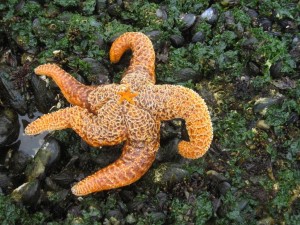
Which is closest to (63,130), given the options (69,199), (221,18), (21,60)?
(69,199)

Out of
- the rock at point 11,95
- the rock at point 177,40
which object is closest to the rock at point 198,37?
the rock at point 177,40

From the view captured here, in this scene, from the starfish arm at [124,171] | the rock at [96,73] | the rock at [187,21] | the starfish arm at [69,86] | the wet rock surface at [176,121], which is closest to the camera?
the starfish arm at [124,171]

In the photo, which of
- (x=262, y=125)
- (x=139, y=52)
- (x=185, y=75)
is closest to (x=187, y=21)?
(x=185, y=75)

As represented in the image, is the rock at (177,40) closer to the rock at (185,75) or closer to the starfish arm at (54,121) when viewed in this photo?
the rock at (185,75)

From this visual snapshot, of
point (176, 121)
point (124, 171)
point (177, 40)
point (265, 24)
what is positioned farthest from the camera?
point (265, 24)

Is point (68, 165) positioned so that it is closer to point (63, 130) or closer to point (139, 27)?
point (63, 130)

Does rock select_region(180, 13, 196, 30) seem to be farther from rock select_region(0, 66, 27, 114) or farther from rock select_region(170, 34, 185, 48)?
rock select_region(0, 66, 27, 114)

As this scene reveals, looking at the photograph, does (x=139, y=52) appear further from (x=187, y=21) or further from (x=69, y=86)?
(x=187, y=21)

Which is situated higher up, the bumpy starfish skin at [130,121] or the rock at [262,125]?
the bumpy starfish skin at [130,121]
